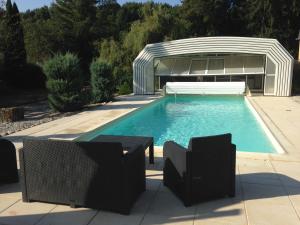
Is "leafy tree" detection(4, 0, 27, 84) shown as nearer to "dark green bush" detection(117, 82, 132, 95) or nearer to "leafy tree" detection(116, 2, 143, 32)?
"dark green bush" detection(117, 82, 132, 95)

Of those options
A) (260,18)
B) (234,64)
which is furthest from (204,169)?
(260,18)

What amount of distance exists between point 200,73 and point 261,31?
533 inches

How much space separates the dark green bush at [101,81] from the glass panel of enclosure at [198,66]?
22.1 feet

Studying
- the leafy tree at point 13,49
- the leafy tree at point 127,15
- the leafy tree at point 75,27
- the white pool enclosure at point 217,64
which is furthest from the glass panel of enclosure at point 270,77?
the leafy tree at point 127,15

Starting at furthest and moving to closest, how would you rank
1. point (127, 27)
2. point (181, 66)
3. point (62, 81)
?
point (127, 27), point (181, 66), point (62, 81)

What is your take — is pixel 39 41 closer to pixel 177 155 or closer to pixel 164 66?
pixel 164 66

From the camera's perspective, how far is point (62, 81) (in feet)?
41.4

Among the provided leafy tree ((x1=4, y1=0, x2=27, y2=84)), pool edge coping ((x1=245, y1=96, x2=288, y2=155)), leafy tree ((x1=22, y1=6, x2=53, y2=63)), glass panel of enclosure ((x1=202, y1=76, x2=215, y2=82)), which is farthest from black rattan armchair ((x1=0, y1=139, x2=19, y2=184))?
leafy tree ((x1=22, y1=6, x2=53, y2=63))

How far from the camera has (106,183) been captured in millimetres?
3682

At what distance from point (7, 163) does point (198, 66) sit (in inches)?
683

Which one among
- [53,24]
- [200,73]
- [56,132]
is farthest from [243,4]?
[56,132]

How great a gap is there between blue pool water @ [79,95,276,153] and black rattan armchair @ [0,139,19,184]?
3.10 m

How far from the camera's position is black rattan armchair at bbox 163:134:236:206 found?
3850 mm

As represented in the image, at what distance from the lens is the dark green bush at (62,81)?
1267 cm
